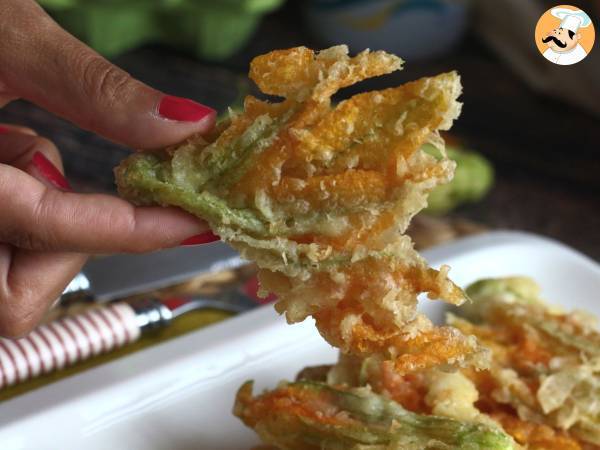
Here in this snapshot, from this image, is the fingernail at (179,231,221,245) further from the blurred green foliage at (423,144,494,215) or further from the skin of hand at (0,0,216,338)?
the blurred green foliage at (423,144,494,215)

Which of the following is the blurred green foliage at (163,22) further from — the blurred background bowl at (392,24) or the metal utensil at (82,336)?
the metal utensil at (82,336)

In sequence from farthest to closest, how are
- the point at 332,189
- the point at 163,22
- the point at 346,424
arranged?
1. the point at 163,22
2. the point at 346,424
3. the point at 332,189

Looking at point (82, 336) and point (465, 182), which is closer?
point (82, 336)

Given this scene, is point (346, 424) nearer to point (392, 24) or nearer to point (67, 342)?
point (67, 342)

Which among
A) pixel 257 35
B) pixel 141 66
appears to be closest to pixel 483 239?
pixel 141 66

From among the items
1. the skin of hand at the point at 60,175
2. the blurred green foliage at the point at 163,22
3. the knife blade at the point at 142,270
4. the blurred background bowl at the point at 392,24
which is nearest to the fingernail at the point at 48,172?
the skin of hand at the point at 60,175

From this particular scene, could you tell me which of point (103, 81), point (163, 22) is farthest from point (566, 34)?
point (103, 81)

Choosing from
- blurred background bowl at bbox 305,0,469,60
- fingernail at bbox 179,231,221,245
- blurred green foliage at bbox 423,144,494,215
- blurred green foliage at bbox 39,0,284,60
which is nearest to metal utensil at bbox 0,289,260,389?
fingernail at bbox 179,231,221,245
